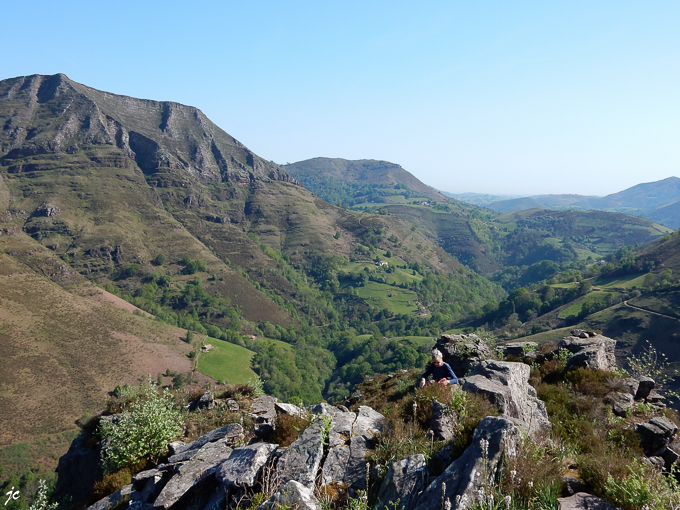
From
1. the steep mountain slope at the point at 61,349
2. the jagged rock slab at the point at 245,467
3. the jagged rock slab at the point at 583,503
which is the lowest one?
the steep mountain slope at the point at 61,349

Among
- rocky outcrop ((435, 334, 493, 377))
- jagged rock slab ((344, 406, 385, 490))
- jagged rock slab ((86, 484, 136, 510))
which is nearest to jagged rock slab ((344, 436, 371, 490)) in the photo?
jagged rock slab ((344, 406, 385, 490))

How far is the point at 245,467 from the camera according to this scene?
7.34m

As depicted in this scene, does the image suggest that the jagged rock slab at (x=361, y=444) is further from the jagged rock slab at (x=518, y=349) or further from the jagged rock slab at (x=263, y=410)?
the jagged rock slab at (x=518, y=349)

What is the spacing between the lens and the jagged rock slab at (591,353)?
14.8 meters

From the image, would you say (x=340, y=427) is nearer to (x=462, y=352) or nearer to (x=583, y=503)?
(x=583, y=503)

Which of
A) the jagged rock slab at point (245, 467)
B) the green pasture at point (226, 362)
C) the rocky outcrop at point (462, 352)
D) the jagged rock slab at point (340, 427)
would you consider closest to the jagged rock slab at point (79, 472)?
the jagged rock slab at point (245, 467)

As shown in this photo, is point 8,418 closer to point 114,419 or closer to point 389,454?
point 114,419

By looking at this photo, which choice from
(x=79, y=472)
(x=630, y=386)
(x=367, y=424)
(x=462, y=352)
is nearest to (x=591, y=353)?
(x=630, y=386)

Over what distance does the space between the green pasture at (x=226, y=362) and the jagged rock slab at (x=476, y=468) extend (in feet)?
342

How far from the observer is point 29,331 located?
8631cm

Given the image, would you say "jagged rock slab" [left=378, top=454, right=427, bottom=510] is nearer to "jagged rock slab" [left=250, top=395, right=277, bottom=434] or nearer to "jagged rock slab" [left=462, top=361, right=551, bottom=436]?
"jagged rock slab" [left=462, top=361, right=551, bottom=436]

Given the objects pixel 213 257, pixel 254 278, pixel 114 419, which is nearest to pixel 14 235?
pixel 213 257

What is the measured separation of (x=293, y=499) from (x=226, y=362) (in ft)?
397

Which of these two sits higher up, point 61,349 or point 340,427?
point 340,427
